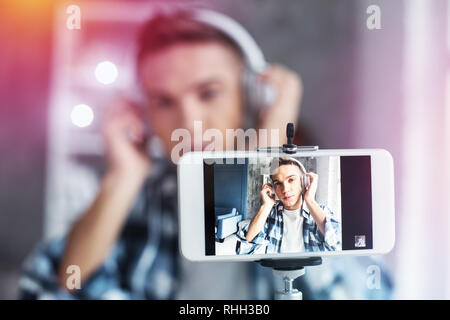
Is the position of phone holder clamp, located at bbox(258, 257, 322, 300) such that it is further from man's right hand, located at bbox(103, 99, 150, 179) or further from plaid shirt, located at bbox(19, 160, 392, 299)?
man's right hand, located at bbox(103, 99, 150, 179)

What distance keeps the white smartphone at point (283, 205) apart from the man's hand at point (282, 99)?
437 mm

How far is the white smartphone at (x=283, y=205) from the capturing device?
1006mm

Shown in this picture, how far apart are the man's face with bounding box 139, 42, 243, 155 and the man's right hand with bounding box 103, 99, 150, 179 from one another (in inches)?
2.2

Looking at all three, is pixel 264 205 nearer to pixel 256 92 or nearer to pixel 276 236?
pixel 276 236

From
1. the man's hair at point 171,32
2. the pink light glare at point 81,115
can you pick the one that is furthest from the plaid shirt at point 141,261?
the man's hair at point 171,32

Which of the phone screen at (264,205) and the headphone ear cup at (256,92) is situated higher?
the headphone ear cup at (256,92)

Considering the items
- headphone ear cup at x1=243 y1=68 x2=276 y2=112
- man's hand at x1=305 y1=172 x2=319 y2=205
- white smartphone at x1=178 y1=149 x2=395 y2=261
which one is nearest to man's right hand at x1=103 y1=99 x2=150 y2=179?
headphone ear cup at x1=243 y1=68 x2=276 y2=112

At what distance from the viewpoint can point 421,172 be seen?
58.8 inches

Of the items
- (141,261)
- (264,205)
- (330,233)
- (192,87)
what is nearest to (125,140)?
(192,87)

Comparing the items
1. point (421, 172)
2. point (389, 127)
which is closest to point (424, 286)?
point (421, 172)

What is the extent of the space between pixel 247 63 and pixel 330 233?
64cm

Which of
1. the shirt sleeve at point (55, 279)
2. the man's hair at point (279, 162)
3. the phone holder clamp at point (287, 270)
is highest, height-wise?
the man's hair at point (279, 162)

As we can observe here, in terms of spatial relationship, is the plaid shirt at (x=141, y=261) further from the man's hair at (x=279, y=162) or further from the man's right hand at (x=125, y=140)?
the man's hair at (x=279, y=162)
